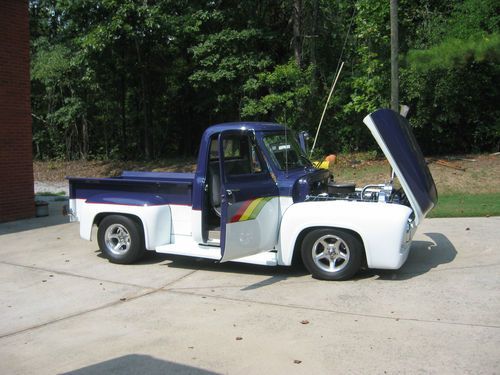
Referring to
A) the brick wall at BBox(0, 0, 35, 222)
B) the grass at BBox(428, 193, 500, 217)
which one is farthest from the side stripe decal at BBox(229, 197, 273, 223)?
the brick wall at BBox(0, 0, 35, 222)

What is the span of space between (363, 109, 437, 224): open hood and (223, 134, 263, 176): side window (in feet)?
5.12

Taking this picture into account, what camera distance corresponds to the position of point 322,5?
2091 cm

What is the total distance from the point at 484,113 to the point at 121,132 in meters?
16.2

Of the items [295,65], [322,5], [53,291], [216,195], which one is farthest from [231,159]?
[322,5]

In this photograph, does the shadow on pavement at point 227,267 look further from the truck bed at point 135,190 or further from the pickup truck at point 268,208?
the truck bed at point 135,190

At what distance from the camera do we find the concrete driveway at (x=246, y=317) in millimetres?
4613

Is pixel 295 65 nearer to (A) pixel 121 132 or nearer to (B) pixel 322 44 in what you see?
(B) pixel 322 44

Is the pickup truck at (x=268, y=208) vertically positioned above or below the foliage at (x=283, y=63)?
below

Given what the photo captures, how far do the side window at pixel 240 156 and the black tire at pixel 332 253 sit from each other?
1.25 meters

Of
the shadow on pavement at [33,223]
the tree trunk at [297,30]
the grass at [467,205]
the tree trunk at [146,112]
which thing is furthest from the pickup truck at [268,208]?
the tree trunk at [146,112]

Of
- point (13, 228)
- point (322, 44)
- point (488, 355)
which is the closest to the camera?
point (488, 355)

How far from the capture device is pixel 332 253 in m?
6.86

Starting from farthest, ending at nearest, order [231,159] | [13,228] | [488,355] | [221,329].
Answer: [13,228]
[231,159]
[221,329]
[488,355]

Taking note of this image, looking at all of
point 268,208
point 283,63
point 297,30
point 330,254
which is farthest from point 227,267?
point 283,63
